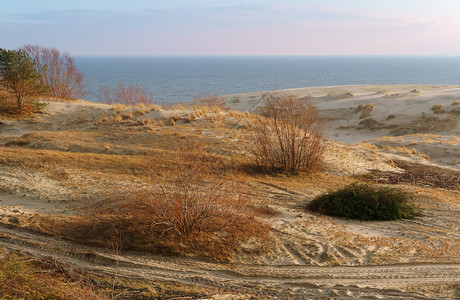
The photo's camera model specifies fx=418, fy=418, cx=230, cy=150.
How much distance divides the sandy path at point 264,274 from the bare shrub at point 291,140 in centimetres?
659

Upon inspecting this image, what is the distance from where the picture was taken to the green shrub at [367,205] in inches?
356

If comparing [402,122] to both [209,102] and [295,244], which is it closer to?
[209,102]

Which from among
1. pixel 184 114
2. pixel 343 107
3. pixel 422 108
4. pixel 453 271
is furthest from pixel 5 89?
pixel 422 108

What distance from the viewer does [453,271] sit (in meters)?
6.45

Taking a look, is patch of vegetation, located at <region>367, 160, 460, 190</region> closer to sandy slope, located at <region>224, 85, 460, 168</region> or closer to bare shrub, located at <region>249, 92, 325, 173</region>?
bare shrub, located at <region>249, 92, 325, 173</region>

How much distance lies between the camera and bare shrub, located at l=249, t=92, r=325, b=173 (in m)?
12.8

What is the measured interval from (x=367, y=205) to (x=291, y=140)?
4.16 m

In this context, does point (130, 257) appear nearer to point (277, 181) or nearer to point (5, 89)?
point (277, 181)

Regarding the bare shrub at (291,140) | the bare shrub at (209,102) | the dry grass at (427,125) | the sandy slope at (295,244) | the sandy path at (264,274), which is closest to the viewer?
the sandy path at (264,274)

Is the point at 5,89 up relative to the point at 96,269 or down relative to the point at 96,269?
up

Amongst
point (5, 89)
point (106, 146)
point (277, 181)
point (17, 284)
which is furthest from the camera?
point (5, 89)

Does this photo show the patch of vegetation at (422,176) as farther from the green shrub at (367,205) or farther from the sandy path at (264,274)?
the sandy path at (264,274)

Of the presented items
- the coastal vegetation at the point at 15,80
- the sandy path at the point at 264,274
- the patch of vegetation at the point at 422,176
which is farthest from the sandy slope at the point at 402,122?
the coastal vegetation at the point at 15,80

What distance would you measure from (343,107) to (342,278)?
27846 mm
